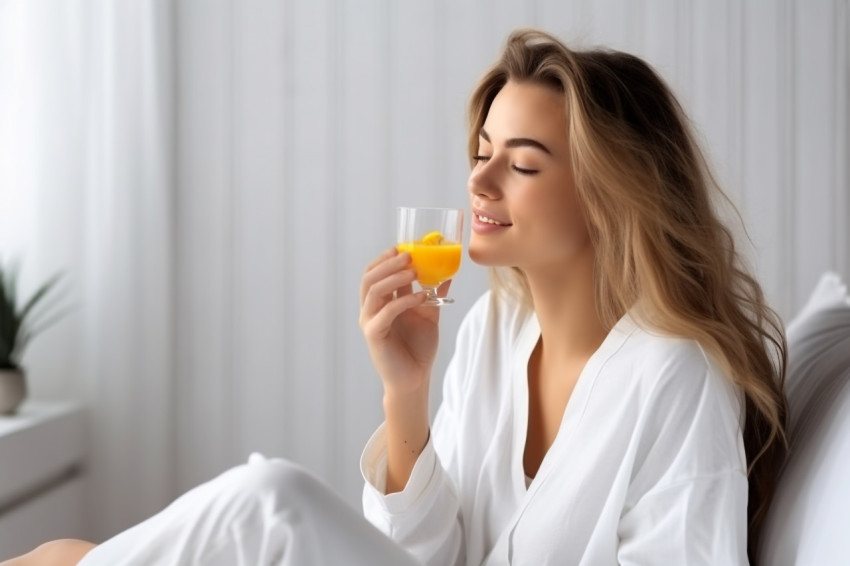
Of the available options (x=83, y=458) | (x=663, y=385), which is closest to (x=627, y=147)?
(x=663, y=385)

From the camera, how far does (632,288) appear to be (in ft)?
5.51

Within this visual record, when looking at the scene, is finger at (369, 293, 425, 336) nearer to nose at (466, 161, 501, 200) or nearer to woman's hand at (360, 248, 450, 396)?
woman's hand at (360, 248, 450, 396)

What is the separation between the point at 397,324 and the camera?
73.3 inches

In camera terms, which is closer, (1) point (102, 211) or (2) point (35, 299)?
(2) point (35, 299)

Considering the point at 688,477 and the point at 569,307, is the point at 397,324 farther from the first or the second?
the point at 688,477

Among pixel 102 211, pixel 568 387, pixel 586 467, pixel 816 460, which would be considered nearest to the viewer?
pixel 816 460

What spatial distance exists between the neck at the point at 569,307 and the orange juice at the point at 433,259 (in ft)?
0.54

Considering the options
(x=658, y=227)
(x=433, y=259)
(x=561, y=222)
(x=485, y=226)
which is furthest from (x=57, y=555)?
(x=658, y=227)

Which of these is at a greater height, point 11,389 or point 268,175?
point 268,175

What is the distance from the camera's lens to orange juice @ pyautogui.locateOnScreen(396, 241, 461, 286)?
168 centimetres

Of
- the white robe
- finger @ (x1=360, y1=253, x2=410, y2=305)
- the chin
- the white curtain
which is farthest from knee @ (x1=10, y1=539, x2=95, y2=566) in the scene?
the white curtain

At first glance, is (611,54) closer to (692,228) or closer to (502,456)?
(692,228)

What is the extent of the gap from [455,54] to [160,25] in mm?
873

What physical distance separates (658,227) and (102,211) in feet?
5.87
